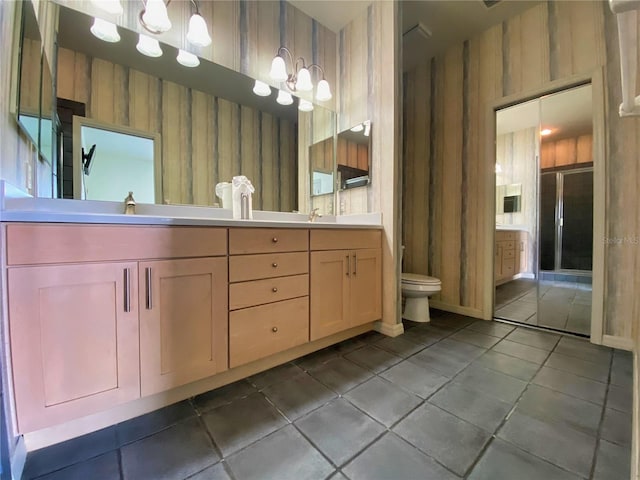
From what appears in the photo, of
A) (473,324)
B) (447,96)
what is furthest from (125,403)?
(447,96)

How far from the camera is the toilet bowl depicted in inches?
86.2

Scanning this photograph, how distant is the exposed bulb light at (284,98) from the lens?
6.71 ft

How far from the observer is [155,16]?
143 cm

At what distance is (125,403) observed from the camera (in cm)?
104

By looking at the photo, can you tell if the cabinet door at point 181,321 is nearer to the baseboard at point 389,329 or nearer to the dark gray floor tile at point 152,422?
the dark gray floor tile at point 152,422

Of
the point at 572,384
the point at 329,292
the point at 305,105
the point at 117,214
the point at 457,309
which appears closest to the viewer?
the point at 117,214

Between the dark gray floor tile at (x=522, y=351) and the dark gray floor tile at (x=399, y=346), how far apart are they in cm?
53

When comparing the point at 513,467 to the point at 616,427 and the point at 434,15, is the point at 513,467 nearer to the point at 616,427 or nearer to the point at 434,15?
the point at 616,427

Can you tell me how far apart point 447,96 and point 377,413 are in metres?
2.84

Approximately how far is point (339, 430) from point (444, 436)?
1.31 feet

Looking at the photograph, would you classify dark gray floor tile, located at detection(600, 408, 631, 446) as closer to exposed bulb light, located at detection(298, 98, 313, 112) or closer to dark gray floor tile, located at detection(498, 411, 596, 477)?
dark gray floor tile, located at detection(498, 411, 596, 477)

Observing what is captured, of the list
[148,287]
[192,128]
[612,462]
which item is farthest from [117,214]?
[612,462]

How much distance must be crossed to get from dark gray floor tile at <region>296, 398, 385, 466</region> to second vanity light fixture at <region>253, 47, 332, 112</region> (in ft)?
6.87

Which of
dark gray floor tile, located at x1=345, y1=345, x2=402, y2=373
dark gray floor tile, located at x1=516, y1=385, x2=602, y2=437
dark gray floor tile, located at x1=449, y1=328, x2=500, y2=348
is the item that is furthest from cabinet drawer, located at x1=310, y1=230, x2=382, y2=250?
dark gray floor tile, located at x1=516, y1=385, x2=602, y2=437
